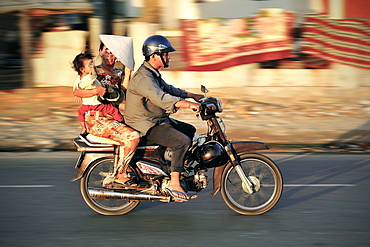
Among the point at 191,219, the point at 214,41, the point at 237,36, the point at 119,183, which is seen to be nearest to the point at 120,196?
the point at 119,183

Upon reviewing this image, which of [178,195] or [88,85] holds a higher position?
[88,85]

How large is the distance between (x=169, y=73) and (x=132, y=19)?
1.85m

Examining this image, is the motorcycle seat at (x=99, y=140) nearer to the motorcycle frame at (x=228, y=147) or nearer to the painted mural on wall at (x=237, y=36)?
the motorcycle frame at (x=228, y=147)

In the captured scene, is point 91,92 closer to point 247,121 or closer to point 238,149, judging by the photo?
point 238,149

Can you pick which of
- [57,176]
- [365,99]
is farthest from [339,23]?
[57,176]

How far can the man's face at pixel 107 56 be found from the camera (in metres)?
6.62

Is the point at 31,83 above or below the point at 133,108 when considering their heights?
→ below

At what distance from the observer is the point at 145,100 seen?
6.16m

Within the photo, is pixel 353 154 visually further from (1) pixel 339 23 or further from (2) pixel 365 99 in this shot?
(1) pixel 339 23

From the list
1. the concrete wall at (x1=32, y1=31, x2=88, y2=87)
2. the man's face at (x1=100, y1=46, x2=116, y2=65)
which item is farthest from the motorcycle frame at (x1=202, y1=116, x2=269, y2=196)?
the concrete wall at (x1=32, y1=31, x2=88, y2=87)

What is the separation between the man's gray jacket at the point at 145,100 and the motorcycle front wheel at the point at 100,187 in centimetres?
56

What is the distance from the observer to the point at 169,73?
16766 millimetres

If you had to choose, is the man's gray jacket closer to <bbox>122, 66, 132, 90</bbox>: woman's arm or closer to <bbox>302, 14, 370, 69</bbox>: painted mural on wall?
Answer: <bbox>122, 66, 132, 90</bbox>: woman's arm

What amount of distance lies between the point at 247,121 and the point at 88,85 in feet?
25.0
